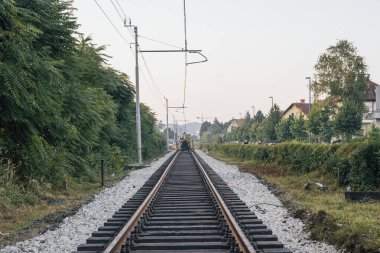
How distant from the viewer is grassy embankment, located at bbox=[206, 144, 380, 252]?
712 cm

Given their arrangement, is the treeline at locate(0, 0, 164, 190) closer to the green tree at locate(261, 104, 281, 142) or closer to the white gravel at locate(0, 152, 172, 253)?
the white gravel at locate(0, 152, 172, 253)

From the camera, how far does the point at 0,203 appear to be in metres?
10.7

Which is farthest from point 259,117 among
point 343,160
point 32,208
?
A: point 32,208

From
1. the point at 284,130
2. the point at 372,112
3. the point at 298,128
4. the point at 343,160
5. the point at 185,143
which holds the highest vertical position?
the point at 372,112

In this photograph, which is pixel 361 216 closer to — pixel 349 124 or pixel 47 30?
pixel 47 30

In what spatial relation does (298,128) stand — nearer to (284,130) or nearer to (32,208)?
(284,130)

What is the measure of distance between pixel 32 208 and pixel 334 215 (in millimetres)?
7242

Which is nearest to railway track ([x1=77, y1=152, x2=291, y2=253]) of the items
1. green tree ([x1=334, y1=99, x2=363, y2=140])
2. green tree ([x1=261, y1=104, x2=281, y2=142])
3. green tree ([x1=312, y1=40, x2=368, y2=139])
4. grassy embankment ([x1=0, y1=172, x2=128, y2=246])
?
grassy embankment ([x1=0, y1=172, x2=128, y2=246])

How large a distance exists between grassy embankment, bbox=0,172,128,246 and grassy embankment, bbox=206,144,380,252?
5.13m

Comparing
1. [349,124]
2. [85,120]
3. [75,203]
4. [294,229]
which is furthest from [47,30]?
[349,124]

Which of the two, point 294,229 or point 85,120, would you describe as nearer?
point 294,229

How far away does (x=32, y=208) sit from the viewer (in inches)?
466

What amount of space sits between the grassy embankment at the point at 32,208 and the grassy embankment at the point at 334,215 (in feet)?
16.8

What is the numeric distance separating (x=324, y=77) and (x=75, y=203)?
190 feet
